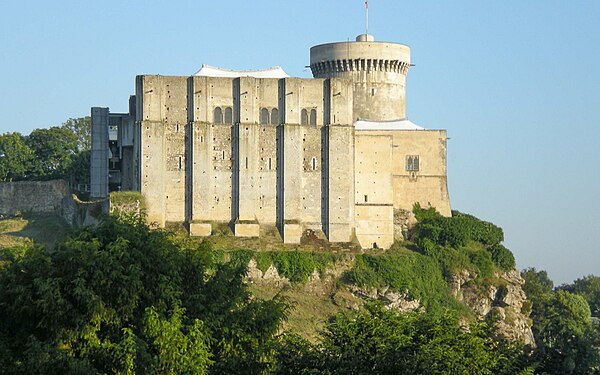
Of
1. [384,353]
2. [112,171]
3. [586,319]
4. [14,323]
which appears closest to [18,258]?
[14,323]

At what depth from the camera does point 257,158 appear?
223 feet

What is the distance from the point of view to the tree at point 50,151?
83.6m

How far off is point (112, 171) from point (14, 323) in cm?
3348

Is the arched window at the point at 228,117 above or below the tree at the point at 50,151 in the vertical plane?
above

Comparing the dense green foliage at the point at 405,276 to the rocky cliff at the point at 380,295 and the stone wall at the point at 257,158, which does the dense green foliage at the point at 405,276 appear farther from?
the stone wall at the point at 257,158

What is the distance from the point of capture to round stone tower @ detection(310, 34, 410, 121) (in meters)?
79.4

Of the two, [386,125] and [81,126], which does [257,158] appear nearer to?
[386,125]

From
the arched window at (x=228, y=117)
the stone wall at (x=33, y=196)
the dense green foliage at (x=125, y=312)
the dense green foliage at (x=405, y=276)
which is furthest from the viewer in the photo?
the stone wall at (x=33, y=196)

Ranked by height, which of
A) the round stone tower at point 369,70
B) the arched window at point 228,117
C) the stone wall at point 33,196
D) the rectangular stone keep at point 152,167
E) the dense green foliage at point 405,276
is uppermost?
the round stone tower at point 369,70

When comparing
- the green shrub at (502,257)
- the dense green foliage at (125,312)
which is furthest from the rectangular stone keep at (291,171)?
the dense green foliage at (125,312)

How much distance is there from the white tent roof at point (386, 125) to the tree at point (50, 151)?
1805 cm

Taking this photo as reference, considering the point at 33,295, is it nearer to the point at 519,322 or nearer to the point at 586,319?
the point at 519,322

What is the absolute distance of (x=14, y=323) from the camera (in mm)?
40375

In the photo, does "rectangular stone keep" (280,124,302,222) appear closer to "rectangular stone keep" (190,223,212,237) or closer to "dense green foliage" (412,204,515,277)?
"rectangular stone keep" (190,223,212,237)
